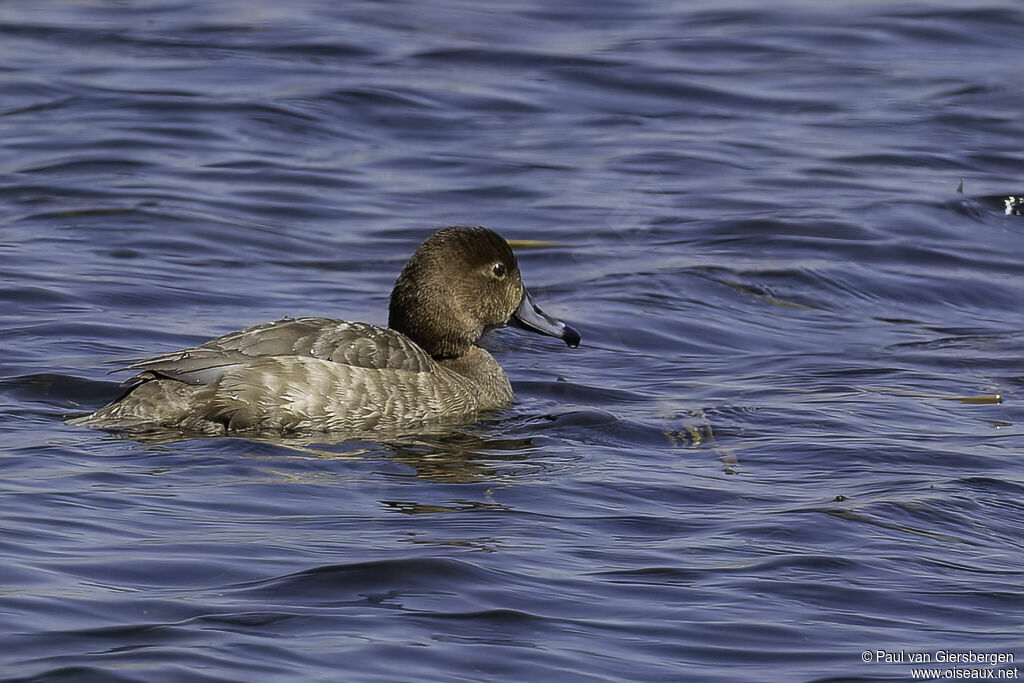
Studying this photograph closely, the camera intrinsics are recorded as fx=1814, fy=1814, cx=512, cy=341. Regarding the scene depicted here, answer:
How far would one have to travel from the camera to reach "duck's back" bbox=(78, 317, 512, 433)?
306 inches

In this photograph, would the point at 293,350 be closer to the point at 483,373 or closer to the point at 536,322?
the point at 483,373

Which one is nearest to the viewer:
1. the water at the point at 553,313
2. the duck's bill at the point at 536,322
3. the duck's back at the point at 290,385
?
the water at the point at 553,313

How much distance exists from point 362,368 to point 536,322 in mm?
1555

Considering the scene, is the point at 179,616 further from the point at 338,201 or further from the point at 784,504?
the point at 338,201

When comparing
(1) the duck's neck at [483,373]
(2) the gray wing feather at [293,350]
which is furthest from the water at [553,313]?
(2) the gray wing feather at [293,350]

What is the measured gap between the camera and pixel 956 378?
9500 mm

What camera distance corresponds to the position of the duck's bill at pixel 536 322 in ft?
31.0

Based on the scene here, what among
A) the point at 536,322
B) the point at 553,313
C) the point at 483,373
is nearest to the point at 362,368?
the point at 483,373

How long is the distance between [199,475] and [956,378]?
4.29 m

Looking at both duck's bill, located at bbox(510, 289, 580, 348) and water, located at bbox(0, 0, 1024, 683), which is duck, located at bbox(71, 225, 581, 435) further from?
water, located at bbox(0, 0, 1024, 683)

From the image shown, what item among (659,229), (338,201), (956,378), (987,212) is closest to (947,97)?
(987,212)

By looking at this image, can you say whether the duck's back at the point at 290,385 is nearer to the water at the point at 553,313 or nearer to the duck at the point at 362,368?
the duck at the point at 362,368

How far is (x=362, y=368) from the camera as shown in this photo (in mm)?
8195

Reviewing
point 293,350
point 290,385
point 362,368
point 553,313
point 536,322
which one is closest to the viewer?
point 290,385
